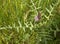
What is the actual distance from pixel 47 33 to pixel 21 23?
0.20 m

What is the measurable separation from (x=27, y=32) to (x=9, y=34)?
121 millimetres

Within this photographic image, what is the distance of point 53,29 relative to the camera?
1.14 m

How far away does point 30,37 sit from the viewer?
3.51ft

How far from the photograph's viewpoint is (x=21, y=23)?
1071 millimetres

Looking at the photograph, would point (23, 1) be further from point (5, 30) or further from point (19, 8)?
point (5, 30)

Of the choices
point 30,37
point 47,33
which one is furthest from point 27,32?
point 47,33

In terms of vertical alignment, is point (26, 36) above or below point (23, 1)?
below

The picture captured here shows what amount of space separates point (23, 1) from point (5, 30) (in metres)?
0.23

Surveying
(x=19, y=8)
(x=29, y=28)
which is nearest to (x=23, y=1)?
(x=19, y=8)

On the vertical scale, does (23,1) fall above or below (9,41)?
above

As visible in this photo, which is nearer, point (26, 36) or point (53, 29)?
point (26, 36)

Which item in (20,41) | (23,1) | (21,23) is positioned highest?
(23,1)

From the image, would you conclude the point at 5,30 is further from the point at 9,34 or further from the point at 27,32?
the point at 27,32

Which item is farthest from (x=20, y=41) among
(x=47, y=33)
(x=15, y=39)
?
(x=47, y=33)
